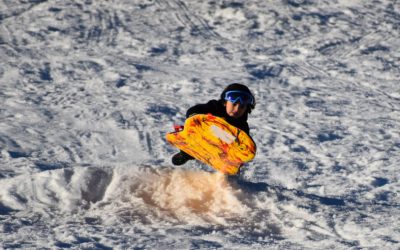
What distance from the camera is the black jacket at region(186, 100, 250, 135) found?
466 cm

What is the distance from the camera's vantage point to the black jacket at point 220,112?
183 inches

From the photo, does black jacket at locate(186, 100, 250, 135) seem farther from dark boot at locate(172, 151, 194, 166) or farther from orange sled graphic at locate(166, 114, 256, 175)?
dark boot at locate(172, 151, 194, 166)

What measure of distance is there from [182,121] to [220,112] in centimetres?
202

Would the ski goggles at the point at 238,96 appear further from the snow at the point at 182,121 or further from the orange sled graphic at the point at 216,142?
the snow at the point at 182,121

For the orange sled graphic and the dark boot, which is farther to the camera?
the dark boot

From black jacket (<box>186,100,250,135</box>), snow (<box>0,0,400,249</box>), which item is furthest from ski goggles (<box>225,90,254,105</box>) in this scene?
snow (<box>0,0,400,249</box>)

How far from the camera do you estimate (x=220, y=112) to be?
472 centimetres

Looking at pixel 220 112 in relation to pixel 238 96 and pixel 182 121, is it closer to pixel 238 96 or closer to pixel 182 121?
pixel 238 96

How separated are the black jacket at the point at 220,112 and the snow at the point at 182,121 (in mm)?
514

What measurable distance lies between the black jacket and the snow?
0.51 meters

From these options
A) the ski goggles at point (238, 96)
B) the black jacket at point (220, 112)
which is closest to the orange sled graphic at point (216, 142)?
the black jacket at point (220, 112)

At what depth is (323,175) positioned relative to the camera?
18.9ft

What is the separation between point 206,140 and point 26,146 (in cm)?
→ 192

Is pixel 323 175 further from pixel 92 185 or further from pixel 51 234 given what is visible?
pixel 51 234
